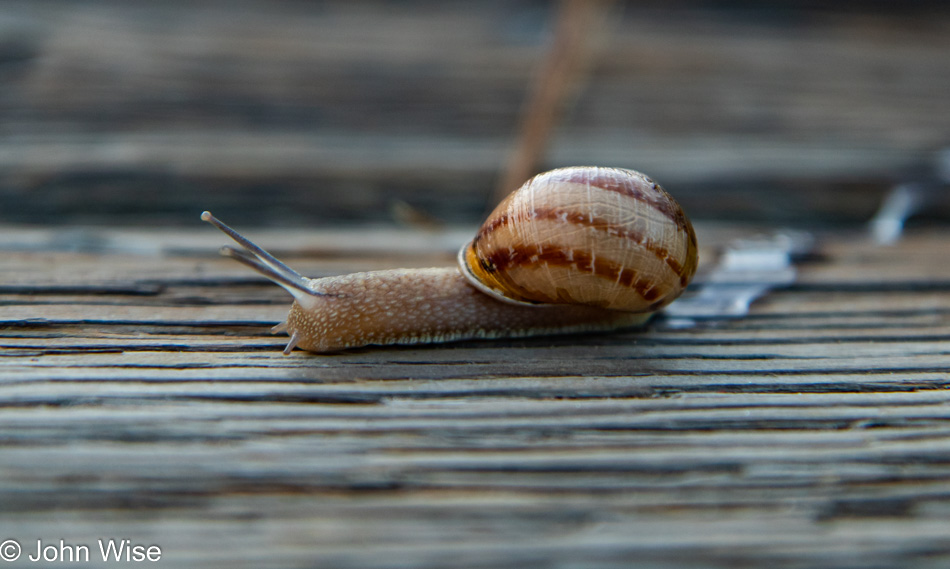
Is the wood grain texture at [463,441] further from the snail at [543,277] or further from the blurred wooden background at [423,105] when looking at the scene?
the blurred wooden background at [423,105]

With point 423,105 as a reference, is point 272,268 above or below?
below

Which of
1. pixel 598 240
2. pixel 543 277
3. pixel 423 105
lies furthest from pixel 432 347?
pixel 423 105

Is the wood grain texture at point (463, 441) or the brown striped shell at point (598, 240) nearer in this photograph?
the wood grain texture at point (463, 441)

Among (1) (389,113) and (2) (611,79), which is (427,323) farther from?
(2) (611,79)

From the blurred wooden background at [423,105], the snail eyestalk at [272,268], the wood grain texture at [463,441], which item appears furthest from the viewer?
the blurred wooden background at [423,105]

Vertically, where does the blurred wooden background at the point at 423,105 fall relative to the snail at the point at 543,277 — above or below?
above

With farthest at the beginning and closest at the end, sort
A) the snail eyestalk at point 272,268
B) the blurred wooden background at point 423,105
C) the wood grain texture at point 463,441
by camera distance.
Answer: the blurred wooden background at point 423,105, the snail eyestalk at point 272,268, the wood grain texture at point 463,441

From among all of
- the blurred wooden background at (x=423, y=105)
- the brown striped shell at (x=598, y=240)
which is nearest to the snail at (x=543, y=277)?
the brown striped shell at (x=598, y=240)

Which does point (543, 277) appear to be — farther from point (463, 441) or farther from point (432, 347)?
point (463, 441)
